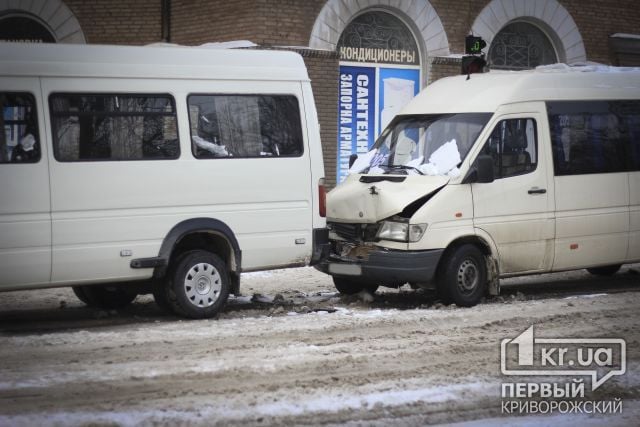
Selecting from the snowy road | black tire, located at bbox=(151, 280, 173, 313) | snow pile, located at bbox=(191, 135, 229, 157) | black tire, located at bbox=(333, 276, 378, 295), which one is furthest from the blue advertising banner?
black tire, located at bbox=(151, 280, 173, 313)

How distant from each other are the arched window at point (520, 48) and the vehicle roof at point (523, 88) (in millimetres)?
7944

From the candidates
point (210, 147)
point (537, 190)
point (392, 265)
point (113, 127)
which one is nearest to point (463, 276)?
point (392, 265)

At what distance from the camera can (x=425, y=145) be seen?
12430 millimetres

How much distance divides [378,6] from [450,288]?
9.21 meters

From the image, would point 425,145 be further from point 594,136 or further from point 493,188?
point 594,136

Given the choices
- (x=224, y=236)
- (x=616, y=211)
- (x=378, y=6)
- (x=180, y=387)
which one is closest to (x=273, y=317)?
(x=224, y=236)

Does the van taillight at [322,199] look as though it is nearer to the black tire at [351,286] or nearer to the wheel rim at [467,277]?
the black tire at [351,286]

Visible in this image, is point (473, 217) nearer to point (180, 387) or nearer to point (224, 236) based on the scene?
point (224, 236)

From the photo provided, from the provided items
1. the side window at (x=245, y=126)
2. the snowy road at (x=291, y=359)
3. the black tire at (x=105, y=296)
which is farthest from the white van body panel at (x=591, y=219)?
the black tire at (x=105, y=296)

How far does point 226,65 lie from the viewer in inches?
447

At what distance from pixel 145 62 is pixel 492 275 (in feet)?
14.5

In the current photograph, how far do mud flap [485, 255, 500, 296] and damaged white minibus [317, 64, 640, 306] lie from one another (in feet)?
0.04

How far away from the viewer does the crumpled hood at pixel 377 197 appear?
1173 centimetres

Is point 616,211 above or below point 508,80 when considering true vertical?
below
